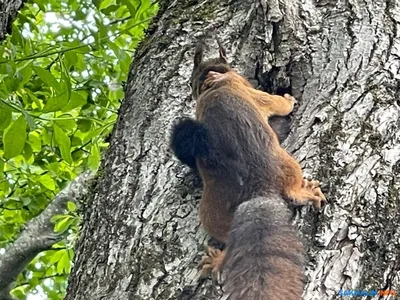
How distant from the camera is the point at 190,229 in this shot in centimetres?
266

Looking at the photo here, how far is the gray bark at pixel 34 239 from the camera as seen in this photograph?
511 cm

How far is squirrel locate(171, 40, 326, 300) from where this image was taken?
2232 mm

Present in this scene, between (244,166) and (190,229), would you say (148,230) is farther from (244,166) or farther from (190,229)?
(244,166)

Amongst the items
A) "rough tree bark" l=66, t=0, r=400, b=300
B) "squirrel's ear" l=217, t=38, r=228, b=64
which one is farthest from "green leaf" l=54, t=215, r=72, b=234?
"squirrel's ear" l=217, t=38, r=228, b=64

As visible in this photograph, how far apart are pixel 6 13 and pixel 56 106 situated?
50cm

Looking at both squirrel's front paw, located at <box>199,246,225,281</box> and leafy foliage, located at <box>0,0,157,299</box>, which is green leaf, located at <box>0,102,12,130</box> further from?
squirrel's front paw, located at <box>199,246,225,281</box>

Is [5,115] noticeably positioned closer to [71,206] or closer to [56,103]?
[56,103]

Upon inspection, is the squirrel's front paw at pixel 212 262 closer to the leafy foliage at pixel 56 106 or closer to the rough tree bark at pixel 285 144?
the rough tree bark at pixel 285 144

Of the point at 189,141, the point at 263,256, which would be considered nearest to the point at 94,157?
the point at 189,141

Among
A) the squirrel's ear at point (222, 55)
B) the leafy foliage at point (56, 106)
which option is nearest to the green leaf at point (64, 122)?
the leafy foliage at point (56, 106)

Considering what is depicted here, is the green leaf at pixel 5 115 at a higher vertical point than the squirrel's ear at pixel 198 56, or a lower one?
lower

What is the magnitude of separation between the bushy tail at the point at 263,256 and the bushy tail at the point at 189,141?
13.8 inches

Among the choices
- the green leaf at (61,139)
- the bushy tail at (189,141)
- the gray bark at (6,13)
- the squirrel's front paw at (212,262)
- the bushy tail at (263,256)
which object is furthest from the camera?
the green leaf at (61,139)

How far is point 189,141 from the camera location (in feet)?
9.00
